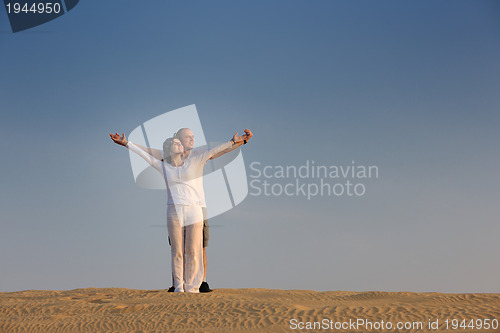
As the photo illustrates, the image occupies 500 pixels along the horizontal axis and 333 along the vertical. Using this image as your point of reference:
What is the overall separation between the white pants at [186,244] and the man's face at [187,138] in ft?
3.96

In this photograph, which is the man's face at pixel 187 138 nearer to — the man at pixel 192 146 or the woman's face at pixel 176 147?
the man at pixel 192 146

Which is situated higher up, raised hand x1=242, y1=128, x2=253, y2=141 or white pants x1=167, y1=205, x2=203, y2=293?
raised hand x1=242, y1=128, x2=253, y2=141

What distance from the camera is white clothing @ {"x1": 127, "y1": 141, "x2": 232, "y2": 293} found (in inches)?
394

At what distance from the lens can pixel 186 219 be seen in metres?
10.0

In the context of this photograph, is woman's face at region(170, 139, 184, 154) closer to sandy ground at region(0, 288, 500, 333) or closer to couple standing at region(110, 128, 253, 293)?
couple standing at region(110, 128, 253, 293)

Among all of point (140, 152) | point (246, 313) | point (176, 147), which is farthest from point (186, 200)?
point (246, 313)

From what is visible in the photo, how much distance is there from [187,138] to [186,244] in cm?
206

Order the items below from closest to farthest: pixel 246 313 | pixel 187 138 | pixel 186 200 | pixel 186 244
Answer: pixel 246 313 < pixel 186 200 < pixel 186 244 < pixel 187 138

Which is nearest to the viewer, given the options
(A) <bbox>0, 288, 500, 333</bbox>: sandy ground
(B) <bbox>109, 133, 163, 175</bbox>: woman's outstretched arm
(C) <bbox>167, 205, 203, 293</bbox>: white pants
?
(A) <bbox>0, 288, 500, 333</bbox>: sandy ground

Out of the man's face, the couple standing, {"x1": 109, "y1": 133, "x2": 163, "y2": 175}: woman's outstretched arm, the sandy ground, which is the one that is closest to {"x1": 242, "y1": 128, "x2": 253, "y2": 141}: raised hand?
the couple standing

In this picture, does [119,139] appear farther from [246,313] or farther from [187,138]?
[246,313]

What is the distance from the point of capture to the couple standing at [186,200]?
1002cm

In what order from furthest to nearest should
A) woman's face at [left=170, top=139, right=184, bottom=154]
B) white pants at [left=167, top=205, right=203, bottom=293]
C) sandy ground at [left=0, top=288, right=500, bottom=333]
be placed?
1. woman's face at [left=170, top=139, right=184, bottom=154]
2. white pants at [left=167, top=205, right=203, bottom=293]
3. sandy ground at [left=0, top=288, right=500, bottom=333]

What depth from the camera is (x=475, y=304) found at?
7430mm
